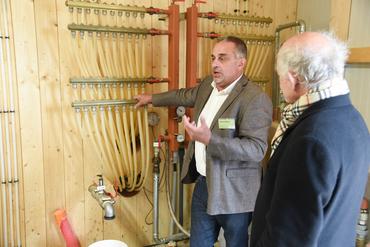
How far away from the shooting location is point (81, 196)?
2305mm

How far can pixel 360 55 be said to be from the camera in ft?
5.83

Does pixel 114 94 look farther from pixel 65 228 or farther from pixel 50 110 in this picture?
pixel 65 228

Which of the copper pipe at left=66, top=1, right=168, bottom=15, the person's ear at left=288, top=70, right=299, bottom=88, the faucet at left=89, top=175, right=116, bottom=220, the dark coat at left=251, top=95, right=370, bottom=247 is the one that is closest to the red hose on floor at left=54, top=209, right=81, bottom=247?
the faucet at left=89, top=175, right=116, bottom=220

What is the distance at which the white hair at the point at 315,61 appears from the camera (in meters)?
0.96

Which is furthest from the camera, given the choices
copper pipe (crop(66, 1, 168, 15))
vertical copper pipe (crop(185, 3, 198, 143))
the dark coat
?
vertical copper pipe (crop(185, 3, 198, 143))

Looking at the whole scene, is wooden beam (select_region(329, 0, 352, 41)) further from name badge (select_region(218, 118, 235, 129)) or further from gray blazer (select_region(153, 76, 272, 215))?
name badge (select_region(218, 118, 235, 129))

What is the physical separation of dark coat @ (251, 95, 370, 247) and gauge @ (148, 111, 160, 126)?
1.41 meters

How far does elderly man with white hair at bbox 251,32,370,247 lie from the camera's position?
36.4 inches

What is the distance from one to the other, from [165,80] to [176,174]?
0.69m

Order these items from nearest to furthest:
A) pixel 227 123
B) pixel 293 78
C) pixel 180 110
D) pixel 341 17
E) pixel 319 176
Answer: pixel 319 176
pixel 293 78
pixel 227 123
pixel 341 17
pixel 180 110

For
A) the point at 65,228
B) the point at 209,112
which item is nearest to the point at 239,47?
the point at 209,112

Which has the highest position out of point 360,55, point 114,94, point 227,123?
point 360,55

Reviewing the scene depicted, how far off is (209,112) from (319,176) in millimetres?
1041

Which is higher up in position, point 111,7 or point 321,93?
point 111,7
